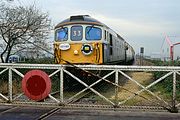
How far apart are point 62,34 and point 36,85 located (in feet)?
23.9

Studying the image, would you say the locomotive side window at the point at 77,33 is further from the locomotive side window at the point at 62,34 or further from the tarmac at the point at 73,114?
the tarmac at the point at 73,114

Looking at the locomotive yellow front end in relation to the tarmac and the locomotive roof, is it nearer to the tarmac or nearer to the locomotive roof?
the locomotive roof

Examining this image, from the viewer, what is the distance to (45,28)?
24.5 meters

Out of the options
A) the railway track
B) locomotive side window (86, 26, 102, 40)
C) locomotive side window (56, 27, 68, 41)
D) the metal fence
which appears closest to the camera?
the railway track

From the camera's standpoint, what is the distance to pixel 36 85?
10.1 m

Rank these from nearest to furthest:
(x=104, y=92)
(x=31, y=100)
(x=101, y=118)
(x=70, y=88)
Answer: (x=101, y=118), (x=31, y=100), (x=104, y=92), (x=70, y=88)

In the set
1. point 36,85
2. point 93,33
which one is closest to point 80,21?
point 93,33

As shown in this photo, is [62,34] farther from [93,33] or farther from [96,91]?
[96,91]

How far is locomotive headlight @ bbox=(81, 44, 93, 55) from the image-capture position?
16.3 m

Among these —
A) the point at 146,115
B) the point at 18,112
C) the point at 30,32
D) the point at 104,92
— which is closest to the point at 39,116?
the point at 18,112

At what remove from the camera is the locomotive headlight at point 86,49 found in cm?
1629

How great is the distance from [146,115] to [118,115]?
74 centimetres

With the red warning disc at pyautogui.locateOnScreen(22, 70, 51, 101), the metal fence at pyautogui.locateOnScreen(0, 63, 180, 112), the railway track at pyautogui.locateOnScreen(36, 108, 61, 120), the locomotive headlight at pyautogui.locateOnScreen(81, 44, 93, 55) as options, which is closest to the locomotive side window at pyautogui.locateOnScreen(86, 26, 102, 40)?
the locomotive headlight at pyautogui.locateOnScreen(81, 44, 93, 55)

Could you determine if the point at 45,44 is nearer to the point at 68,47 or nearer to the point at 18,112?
the point at 68,47
